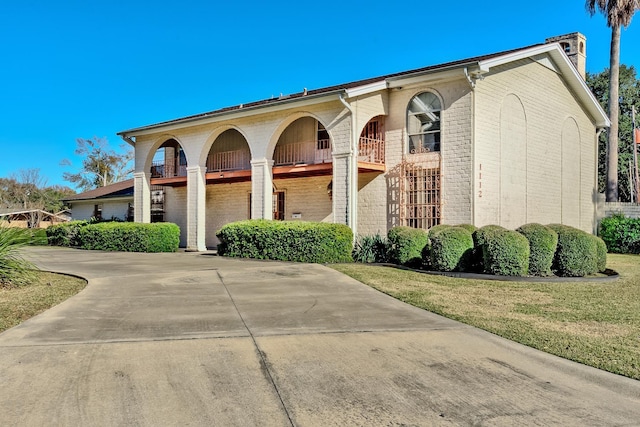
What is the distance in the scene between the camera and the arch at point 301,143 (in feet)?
61.3

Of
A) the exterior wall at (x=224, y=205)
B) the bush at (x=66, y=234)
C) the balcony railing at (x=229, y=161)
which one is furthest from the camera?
the bush at (x=66, y=234)

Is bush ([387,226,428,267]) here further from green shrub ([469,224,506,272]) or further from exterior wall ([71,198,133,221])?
exterior wall ([71,198,133,221])

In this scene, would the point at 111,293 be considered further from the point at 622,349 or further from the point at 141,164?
the point at 141,164

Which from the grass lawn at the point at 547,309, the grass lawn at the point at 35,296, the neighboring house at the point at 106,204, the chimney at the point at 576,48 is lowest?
the grass lawn at the point at 547,309

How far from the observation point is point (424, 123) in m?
16.3

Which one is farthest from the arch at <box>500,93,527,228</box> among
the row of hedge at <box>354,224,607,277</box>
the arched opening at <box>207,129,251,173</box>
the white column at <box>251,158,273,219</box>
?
the arched opening at <box>207,129,251,173</box>

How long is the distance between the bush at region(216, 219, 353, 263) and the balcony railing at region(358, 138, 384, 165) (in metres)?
2.94

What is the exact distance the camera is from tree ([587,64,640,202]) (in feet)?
118

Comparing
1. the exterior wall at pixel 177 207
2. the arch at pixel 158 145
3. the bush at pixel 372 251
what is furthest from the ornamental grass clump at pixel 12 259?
the exterior wall at pixel 177 207

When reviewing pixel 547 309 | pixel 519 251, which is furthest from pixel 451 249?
pixel 547 309

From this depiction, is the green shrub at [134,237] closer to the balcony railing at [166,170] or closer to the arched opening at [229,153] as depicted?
the arched opening at [229,153]

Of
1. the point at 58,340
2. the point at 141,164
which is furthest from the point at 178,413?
the point at 141,164

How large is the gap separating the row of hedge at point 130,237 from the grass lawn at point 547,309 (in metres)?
10.7

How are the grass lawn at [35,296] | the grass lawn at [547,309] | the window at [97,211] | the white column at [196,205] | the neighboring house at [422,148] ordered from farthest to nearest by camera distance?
the window at [97,211]
the white column at [196,205]
the neighboring house at [422,148]
the grass lawn at [35,296]
the grass lawn at [547,309]
